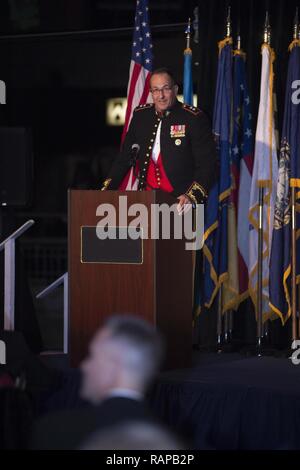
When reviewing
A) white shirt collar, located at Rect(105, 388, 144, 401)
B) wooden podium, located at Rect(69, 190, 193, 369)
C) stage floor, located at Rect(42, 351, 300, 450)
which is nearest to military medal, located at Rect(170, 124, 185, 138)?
wooden podium, located at Rect(69, 190, 193, 369)

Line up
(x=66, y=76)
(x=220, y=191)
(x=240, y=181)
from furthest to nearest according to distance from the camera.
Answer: (x=66, y=76)
(x=240, y=181)
(x=220, y=191)

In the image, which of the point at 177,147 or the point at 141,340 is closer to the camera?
the point at 141,340

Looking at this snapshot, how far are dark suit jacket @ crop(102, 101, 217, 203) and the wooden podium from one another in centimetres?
65

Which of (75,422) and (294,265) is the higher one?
(294,265)

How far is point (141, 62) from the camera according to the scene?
278 inches

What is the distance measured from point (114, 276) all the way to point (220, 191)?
172 centimetres

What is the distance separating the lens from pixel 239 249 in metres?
6.68

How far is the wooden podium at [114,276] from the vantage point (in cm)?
494

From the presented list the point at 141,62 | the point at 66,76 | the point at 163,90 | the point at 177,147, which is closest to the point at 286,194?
the point at 177,147

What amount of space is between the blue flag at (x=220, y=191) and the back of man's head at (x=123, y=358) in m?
4.12

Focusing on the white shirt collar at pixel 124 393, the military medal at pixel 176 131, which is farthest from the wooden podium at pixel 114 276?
the white shirt collar at pixel 124 393

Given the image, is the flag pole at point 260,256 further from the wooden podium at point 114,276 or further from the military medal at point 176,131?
the wooden podium at point 114,276

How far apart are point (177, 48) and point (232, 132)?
8.37ft

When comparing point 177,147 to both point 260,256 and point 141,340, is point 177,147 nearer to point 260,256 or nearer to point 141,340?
point 260,256
